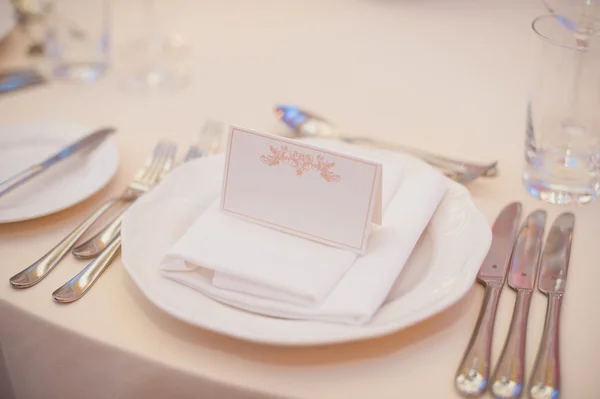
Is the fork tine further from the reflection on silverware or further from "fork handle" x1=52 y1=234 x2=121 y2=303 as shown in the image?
"fork handle" x1=52 y1=234 x2=121 y2=303

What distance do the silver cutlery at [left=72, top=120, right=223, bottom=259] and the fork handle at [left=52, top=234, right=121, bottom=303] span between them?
0.01 m

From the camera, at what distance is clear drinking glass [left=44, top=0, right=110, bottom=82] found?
4.14 ft

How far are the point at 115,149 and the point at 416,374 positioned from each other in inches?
21.7

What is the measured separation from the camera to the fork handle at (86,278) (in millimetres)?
703

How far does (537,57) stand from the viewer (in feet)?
2.82

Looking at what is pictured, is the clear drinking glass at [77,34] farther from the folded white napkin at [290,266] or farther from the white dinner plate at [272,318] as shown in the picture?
the folded white napkin at [290,266]

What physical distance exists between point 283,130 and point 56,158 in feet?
1.14

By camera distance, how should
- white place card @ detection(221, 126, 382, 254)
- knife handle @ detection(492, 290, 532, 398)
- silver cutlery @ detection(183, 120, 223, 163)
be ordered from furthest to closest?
silver cutlery @ detection(183, 120, 223, 163) < white place card @ detection(221, 126, 382, 254) < knife handle @ detection(492, 290, 532, 398)

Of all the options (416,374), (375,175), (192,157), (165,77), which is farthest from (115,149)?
(416,374)

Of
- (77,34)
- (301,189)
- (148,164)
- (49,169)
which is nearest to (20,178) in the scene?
(49,169)

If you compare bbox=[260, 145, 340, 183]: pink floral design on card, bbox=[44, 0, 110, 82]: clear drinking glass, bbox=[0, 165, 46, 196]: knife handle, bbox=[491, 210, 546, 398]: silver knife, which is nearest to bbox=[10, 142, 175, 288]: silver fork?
bbox=[0, 165, 46, 196]: knife handle

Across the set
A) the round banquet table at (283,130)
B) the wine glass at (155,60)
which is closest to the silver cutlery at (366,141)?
the round banquet table at (283,130)

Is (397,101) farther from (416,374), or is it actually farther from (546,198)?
(416,374)

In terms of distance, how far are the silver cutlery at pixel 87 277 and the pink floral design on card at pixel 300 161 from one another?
21cm
